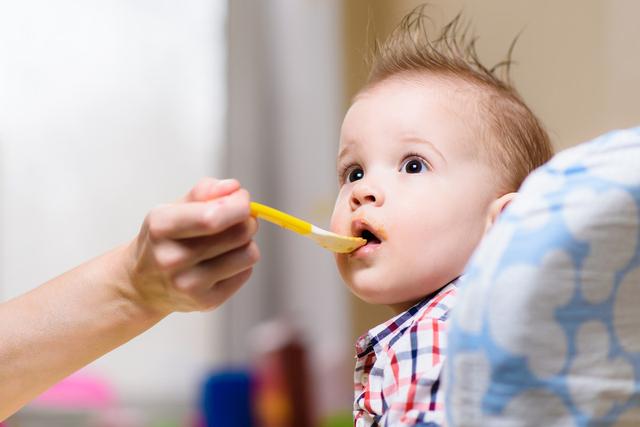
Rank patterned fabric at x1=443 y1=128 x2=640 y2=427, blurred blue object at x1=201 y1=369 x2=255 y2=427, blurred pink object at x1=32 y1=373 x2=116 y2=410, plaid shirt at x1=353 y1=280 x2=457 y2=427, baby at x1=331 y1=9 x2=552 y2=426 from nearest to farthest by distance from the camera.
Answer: patterned fabric at x1=443 y1=128 x2=640 y2=427 → plaid shirt at x1=353 y1=280 x2=457 y2=427 → baby at x1=331 y1=9 x2=552 y2=426 → blurred blue object at x1=201 y1=369 x2=255 y2=427 → blurred pink object at x1=32 y1=373 x2=116 y2=410

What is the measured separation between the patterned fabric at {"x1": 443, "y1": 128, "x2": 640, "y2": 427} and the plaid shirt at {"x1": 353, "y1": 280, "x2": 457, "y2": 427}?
137mm

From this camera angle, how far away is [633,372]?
0.47 meters

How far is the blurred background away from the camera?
205cm

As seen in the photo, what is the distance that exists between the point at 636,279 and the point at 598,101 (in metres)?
0.79

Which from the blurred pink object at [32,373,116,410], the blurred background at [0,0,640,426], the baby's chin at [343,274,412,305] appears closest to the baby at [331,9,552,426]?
the baby's chin at [343,274,412,305]

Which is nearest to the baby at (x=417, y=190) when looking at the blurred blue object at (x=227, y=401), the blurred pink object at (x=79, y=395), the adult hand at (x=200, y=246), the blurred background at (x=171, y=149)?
the adult hand at (x=200, y=246)

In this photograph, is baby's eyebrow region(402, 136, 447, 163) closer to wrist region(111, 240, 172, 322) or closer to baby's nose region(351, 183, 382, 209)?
baby's nose region(351, 183, 382, 209)

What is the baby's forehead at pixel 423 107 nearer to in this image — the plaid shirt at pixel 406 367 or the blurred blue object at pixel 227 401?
the plaid shirt at pixel 406 367

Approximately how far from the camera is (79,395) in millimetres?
2012

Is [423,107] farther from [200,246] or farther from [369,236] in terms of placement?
[200,246]

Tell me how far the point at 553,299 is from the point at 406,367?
0.66 feet

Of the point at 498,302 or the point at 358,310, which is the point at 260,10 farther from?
the point at 498,302

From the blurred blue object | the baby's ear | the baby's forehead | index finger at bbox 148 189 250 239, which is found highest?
the baby's forehead

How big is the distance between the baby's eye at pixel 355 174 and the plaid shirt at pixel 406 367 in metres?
0.13
